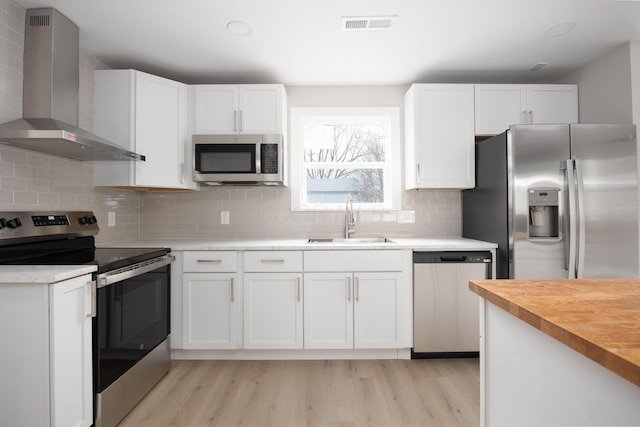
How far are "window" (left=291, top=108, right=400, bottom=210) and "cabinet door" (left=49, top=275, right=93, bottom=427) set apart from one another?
7.06ft

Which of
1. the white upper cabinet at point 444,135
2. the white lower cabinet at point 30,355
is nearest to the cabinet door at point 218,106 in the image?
the white upper cabinet at point 444,135

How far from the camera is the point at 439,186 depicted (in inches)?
122

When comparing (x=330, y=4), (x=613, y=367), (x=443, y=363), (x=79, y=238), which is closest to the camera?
(x=613, y=367)

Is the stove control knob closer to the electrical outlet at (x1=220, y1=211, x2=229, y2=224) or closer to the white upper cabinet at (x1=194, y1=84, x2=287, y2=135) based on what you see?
the white upper cabinet at (x1=194, y1=84, x2=287, y2=135)

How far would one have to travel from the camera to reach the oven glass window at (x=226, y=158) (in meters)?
2.98

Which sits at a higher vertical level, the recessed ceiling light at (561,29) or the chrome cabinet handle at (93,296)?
the recessed ceiling light at (561,29)

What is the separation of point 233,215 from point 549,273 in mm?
2748

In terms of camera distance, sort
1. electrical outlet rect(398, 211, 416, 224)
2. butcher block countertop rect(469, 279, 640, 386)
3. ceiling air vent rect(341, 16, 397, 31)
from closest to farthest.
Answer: butcher block countertop rect(469, 279, 640, 386), ceiling air vent rect(341, 16, 397, 31), electrical outlet rect(398, 211, 416, 224)

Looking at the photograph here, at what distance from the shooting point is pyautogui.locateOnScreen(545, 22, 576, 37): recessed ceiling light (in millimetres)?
2404

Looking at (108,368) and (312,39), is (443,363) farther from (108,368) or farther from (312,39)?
(312,39)

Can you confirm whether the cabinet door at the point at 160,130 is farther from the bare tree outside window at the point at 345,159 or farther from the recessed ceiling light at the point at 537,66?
the recessed ceiling light at the point at 537,66

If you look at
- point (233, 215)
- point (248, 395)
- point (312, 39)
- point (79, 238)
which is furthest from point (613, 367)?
point (233, 215)

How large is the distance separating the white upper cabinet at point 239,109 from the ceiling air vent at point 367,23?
926mm

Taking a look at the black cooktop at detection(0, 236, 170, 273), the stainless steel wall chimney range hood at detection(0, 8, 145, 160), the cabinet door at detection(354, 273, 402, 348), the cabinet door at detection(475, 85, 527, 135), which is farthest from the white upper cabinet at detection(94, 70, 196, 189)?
the cabinet door at detection(475, 85, 527, 135)
